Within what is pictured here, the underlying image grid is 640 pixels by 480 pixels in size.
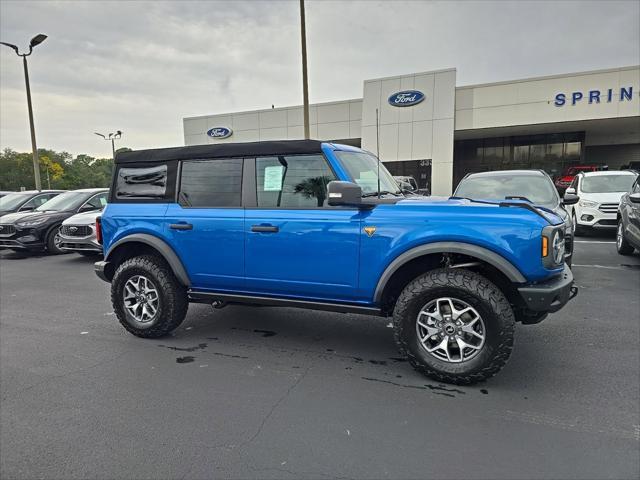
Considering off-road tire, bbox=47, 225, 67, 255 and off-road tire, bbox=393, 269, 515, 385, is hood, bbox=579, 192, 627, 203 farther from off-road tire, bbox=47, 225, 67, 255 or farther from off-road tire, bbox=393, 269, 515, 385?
off-road tire, bbox=47, 225, 67, 255

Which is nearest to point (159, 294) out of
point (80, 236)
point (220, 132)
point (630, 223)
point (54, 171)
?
point (80, 236)

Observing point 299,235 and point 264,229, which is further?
point 264,229

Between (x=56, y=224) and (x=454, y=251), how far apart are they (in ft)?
35.4

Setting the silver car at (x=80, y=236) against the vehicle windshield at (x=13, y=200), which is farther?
the vehicle windshield at (x=13, y=200)

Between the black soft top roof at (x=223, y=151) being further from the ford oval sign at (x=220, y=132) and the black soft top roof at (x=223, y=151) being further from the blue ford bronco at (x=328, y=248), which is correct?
the ford oval sign at (x=220, y=132)

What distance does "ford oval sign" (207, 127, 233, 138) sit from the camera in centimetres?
3244

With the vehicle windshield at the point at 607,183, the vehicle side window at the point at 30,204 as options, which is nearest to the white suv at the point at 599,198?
the vehicle windshield at the point at 607,183

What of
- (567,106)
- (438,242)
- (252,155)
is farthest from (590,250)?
(567,106)

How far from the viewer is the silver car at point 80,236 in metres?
8.94

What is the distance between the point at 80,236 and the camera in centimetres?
902

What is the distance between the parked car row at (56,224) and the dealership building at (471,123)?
1599 cm

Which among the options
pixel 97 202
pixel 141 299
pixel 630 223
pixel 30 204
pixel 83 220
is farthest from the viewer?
pixel 30 204

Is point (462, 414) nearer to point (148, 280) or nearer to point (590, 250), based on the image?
point (148, 280)

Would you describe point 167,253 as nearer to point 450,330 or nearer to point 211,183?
point 211,183
